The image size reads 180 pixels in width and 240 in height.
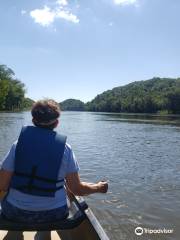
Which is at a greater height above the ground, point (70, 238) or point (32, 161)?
point (32, 161)

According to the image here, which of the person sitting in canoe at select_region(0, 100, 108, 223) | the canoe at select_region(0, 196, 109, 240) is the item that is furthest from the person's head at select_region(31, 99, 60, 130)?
the canoe at select_region(0, 196, 109, 240)

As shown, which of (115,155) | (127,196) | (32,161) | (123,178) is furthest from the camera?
(115,155)

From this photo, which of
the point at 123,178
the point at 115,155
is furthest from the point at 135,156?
the point at 123,178

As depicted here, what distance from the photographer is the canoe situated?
14.6 feet

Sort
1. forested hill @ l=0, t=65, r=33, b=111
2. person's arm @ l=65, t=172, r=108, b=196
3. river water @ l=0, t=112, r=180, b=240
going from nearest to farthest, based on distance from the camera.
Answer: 1. person's arm @ l=65, t=172, r=108, b=196
2. river water @ l=0, t=112, r=180, b=240
3. forested hill @ l=0, t=65, r=33, b=111

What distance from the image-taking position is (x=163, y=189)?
12.6 meters

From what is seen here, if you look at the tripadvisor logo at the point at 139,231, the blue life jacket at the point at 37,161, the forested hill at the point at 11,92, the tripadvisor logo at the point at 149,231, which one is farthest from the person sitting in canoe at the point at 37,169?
the forested hill at the point at 11,92

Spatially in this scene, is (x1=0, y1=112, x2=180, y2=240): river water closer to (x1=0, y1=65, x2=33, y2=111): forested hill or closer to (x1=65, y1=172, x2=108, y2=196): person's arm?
(x1=65, y1=172, x2=108, y2=196): person's arm

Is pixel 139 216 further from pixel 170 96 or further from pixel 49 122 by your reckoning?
pixel 170 96

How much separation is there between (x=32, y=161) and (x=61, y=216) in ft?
2.57

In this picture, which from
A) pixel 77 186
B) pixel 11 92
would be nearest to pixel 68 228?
pixel 77 186

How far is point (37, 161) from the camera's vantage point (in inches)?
171

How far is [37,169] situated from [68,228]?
2.76 feet

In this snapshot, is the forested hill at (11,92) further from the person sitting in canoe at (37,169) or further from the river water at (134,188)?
the person sitting in canoe at (37,169)
